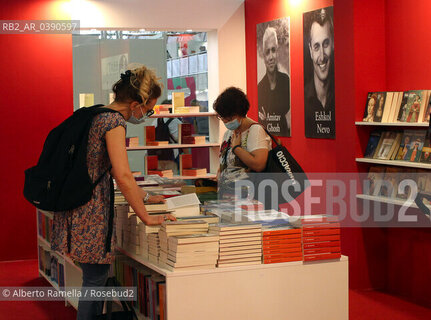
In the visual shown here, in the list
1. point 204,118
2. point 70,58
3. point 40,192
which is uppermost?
point 70,58

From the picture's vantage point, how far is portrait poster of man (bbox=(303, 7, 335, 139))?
5.98 metres

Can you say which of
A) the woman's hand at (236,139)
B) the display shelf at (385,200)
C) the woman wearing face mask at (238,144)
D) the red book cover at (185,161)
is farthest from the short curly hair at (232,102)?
the red book cover at (185,161)

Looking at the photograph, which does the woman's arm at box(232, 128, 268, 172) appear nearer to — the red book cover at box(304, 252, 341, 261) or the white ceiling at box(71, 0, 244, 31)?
the red book cover at box(304, 252, 341, 261)

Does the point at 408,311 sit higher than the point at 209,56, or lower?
lower

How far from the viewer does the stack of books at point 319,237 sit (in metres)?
3.25

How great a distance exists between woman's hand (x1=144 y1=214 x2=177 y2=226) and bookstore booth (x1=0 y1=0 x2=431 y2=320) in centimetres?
5

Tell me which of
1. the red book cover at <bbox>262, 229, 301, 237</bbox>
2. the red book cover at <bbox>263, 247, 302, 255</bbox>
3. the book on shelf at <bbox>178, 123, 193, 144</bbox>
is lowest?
the red book cover at <bbox>263, 247, 302, 255</bbox>

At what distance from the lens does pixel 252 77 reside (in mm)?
7746

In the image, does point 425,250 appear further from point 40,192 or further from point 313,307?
point 40,192

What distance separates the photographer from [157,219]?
336 cm

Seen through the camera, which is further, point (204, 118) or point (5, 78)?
point (204, 118)

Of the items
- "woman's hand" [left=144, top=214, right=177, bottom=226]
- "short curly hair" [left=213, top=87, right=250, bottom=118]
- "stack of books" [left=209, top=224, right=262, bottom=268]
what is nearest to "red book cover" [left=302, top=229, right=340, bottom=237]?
"stack of books" [left=209, top=224, right=262, bottom=268]

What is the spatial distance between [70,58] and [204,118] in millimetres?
2010

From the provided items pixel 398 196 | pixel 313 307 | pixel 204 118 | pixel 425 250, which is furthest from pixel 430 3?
pixel 204 118
